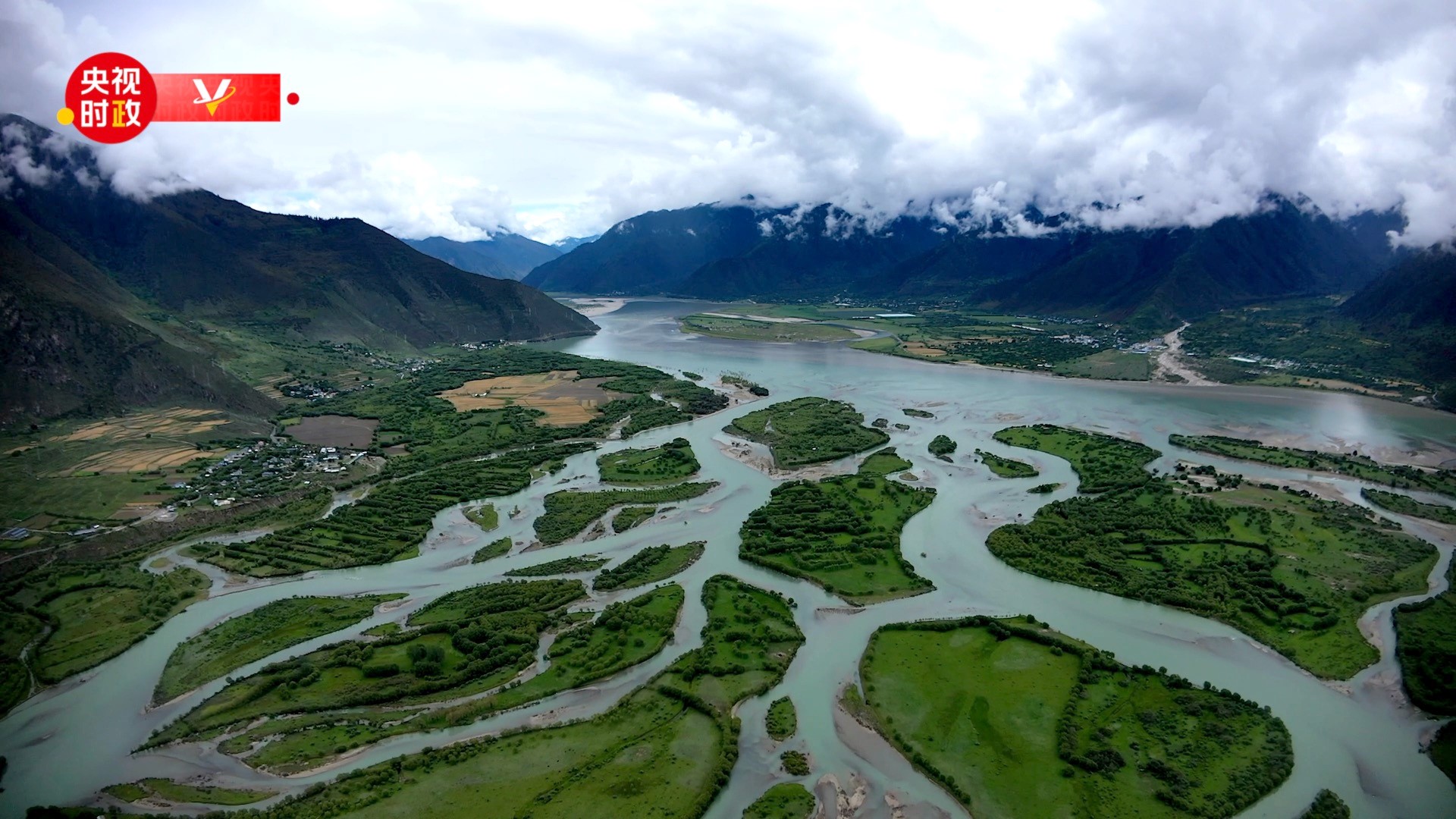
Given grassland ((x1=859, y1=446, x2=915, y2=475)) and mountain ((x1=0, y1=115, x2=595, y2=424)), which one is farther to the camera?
mountain ((x1=0, y1=115, x2=595, y2=424))

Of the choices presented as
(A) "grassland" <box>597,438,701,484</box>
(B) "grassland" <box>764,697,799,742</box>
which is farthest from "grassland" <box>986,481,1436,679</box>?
(A) "grassland" <box>597,438,701,484</box>

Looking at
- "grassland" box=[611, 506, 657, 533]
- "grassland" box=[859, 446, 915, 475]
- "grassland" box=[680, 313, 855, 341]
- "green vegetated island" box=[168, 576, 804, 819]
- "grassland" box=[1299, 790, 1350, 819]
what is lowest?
"green vegetated island" box=[168, 576, 804, 819]

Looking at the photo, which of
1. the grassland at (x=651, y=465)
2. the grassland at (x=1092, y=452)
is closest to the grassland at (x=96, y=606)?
the grassland at (x=651, y=465)

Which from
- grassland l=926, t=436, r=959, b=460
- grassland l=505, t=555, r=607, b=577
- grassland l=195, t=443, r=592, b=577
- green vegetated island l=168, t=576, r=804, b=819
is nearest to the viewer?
green vegetated island l=168, t=576, r=804, b=819

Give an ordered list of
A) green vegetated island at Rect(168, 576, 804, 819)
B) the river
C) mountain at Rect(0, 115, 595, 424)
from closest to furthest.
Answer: green vegetated island at Rect(168, 576, 804, 819)
the river
mountain at Rect(0, 115, 595, 424)

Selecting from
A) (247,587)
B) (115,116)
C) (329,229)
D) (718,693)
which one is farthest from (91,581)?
(329,229)

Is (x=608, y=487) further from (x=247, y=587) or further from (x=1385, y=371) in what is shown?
(x=1385, y=371)

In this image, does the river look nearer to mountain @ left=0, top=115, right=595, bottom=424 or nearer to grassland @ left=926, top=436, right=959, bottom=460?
grassland @ left=926, top=436, right=959, bottom=460

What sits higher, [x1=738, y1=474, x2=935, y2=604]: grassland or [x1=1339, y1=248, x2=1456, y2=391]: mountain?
[x1=1339, y1=248, x2=1456, y2=391]: mountain
